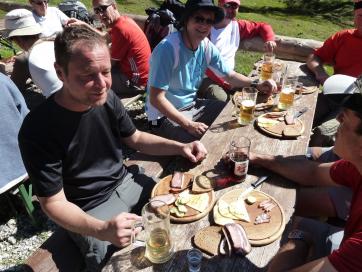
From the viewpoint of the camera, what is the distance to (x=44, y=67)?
167 inches

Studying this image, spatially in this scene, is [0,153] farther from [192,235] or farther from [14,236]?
[192,235]

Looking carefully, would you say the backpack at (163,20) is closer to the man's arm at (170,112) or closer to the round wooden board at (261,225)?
the man's arm at (170,112)

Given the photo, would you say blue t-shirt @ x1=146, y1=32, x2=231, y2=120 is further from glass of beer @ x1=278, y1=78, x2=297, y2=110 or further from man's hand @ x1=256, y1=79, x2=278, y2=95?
glass of beer @ x1=278, y1=78, x2=297, y2=110

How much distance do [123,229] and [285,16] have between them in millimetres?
12479

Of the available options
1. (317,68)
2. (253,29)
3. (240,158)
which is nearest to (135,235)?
(240,158)

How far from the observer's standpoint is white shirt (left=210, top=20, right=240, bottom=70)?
530cm

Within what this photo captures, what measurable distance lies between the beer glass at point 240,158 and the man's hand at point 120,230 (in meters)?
0.83

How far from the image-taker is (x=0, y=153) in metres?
3.45

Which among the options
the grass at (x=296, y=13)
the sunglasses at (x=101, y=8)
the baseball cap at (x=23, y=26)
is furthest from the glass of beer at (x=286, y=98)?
the grass at (x=296, y=13)

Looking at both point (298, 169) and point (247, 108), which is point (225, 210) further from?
point (247, 108)

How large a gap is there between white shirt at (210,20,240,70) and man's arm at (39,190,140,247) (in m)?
3.46

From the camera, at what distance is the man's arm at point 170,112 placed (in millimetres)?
3705

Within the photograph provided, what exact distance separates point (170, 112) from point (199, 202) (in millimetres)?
1616

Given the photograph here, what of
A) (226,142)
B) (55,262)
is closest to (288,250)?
(226,142)
